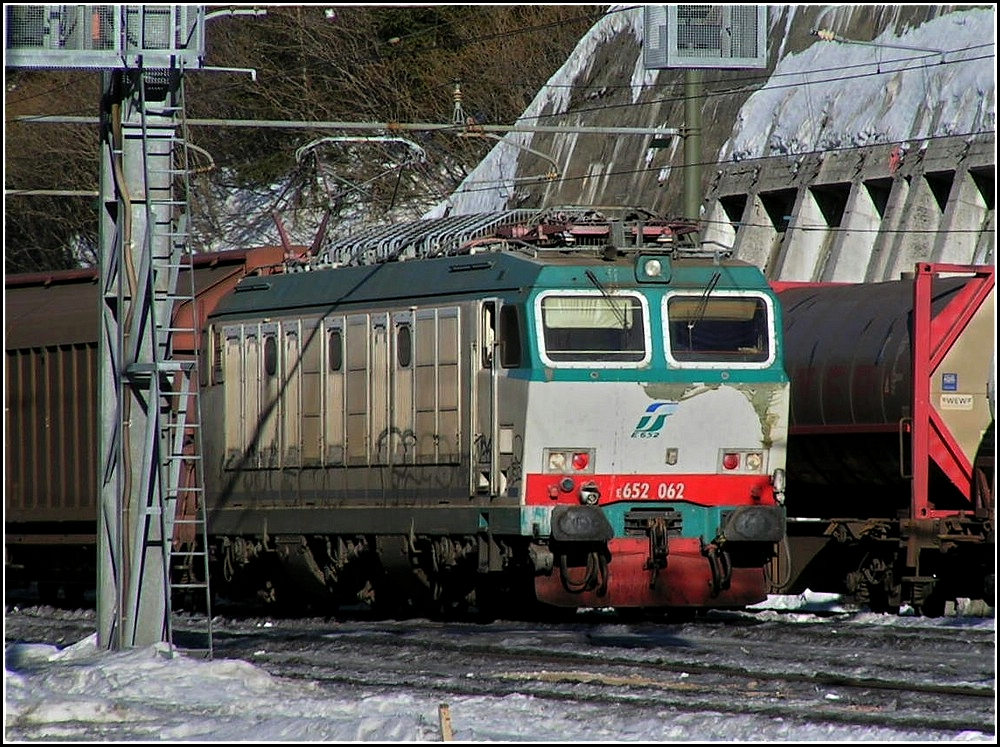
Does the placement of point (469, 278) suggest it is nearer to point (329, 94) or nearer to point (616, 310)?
point (616, 310)

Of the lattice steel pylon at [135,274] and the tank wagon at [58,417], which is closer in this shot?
the lattice steel pylon at [135,274]

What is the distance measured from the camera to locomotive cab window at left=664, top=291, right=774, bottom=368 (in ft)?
61.6

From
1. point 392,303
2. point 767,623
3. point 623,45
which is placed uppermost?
point 623,45

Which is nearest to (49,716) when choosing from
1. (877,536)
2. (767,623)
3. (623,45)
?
(767,623)

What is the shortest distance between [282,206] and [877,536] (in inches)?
1611

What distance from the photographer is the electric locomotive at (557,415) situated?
18344 millimetres

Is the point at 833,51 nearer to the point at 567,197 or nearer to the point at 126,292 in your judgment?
the point at 567,197

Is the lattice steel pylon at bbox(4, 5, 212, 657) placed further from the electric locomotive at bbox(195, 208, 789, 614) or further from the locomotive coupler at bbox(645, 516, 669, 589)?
the locomotive coupler at bbox(645, 516, 669, 589)

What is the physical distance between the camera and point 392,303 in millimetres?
19797

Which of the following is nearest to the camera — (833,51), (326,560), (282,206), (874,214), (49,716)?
(49,716)

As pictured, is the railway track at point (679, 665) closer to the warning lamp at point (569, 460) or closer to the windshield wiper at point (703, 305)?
the warning lamp at point (569, 460)

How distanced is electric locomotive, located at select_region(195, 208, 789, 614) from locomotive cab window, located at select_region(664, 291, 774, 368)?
2cm

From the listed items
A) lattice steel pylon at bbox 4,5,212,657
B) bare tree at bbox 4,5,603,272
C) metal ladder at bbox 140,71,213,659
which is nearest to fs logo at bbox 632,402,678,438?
metal ladder at bbox 140,71,213,659

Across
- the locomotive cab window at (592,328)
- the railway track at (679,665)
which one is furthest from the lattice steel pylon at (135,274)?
the locomotive cab window at (592,328)
